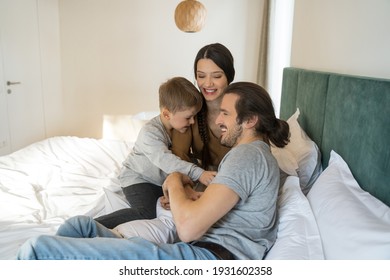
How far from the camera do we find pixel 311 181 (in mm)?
1255

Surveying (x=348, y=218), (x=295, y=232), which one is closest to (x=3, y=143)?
(x=295, y=232)

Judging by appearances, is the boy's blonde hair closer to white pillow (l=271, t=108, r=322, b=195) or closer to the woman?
the woman

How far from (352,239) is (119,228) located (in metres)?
0.64

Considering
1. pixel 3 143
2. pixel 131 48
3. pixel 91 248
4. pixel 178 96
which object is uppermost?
pixel 131 48

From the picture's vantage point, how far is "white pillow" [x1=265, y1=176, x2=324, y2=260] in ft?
2.63

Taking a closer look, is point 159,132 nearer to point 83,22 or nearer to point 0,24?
point 0,24

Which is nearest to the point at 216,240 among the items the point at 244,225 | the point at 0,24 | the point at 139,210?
the point at 244,225

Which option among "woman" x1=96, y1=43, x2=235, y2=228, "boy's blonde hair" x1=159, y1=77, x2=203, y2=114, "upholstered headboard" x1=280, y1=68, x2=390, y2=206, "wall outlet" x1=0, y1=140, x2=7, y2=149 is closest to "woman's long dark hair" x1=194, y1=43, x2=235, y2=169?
"woman" x1=96, y1=43, x2=235, y2=228

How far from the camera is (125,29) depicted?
3.12 m

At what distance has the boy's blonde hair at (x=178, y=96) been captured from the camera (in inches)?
48.0

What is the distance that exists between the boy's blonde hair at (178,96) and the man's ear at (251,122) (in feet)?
1.25

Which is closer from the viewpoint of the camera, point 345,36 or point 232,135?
point 232,135

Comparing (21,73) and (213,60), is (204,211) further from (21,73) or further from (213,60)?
(21,73)

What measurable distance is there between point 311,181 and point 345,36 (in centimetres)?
57
